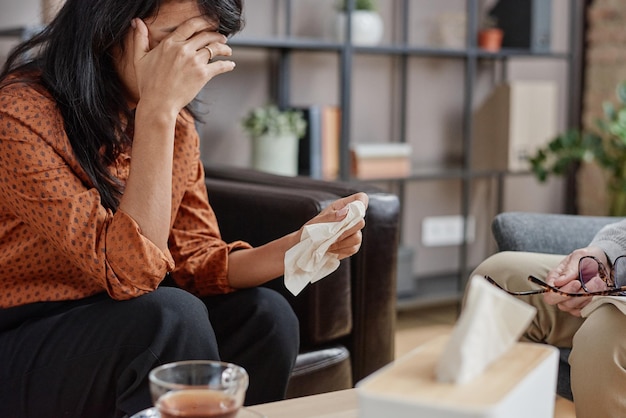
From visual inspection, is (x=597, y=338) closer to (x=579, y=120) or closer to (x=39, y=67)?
(x=39, y=67)

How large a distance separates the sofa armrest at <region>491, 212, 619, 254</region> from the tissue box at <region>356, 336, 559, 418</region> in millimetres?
979

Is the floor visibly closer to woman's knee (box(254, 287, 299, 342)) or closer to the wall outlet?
the wall outlet

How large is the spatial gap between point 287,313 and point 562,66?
2.75 m

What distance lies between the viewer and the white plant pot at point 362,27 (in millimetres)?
3176

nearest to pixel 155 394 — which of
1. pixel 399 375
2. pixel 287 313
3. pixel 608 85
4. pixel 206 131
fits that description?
pixel 399 375

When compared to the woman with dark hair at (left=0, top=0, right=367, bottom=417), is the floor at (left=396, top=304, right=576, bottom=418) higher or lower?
lower

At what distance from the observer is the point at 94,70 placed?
4.79 ft

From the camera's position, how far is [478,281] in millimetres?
854

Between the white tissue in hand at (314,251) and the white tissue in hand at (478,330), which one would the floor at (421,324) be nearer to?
the white tissue in hand at (314,251)

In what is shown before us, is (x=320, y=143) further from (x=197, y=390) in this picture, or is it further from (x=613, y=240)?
(x=197, y=390)

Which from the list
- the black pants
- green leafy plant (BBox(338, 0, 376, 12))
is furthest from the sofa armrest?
green leafy plant (BBox(338, 0, 376, 12))

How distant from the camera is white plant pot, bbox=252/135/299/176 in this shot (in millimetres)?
3010

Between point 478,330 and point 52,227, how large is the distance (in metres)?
0.76

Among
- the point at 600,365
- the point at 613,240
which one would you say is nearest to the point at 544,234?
the point at 613,240
